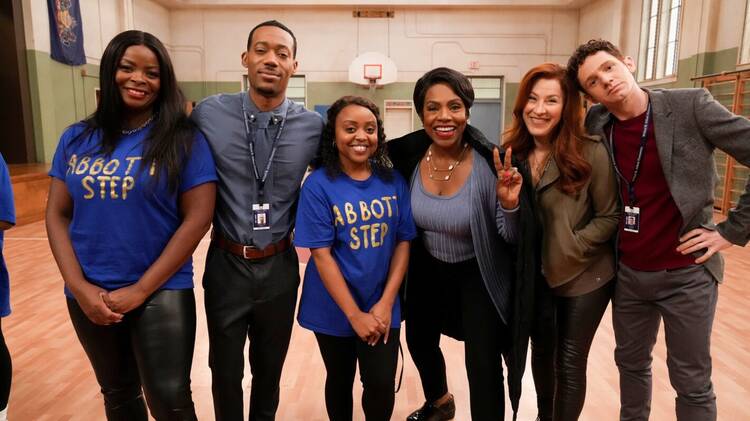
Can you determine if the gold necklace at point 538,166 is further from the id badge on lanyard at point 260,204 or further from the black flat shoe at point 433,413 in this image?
the black flat shoe at point 433,413

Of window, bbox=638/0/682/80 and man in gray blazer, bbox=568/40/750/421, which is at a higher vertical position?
window, bbox=638/0/682/80

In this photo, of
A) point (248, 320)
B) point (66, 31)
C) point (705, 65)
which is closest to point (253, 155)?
point (248, 320)

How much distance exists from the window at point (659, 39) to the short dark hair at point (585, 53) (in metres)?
8.16

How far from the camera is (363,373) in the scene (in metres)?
1.70

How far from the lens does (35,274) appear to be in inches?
181

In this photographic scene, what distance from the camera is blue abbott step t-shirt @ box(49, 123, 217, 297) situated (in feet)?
4.63

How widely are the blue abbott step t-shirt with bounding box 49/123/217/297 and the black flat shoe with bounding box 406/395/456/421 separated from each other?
4.29 feet

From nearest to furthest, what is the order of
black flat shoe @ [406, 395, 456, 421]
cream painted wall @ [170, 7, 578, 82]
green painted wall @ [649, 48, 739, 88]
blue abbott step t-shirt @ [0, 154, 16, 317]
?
blue abbott step t-shirt @ [0, 154, 16, 317] < black flat shoe @ [406, 395, 456, 421] < green painted wall @ [649, 48, 739, 88] < cream painted wall @ [170, 7, 578, 82]

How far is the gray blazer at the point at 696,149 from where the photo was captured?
5.11 feet

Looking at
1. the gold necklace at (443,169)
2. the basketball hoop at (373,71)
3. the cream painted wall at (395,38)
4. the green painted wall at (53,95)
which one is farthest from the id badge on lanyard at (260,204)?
the cream painted wall at (395,38)

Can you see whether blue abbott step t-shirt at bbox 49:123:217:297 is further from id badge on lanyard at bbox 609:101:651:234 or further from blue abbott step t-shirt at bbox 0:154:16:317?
id badge on lanyard at bbox 609:101:651:234

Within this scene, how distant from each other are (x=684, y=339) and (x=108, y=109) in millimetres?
1945

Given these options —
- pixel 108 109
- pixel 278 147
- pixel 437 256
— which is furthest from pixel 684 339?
pixel 108 109

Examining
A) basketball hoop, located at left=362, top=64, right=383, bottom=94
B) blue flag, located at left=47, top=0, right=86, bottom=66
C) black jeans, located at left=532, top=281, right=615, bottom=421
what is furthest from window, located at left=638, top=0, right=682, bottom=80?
blue flag, located at left=47, top=0, right=86, bottom=66
